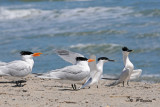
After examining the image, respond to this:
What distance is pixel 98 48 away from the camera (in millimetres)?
14047

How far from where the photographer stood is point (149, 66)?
11.5 metres

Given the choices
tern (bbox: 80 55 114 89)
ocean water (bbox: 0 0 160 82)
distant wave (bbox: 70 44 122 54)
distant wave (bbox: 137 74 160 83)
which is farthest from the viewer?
distant wave (bbox: 70 44 122 54)

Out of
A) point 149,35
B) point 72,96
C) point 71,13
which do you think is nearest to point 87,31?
point 149,35

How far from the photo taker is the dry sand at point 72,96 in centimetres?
668

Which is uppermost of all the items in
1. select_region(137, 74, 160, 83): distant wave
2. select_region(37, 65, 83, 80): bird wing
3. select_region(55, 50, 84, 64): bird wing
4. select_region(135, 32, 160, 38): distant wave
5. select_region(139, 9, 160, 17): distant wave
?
select_region(139, 9, 160, 17): distant wave

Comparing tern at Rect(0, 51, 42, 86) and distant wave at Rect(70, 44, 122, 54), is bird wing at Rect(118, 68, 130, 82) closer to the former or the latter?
tern at Rect(0, 51, 42, 86)

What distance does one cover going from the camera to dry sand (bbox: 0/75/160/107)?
21.9 ft

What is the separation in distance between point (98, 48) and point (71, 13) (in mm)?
7550

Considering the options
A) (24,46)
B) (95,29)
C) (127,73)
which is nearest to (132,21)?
(95,29)

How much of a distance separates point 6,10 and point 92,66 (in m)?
16.9

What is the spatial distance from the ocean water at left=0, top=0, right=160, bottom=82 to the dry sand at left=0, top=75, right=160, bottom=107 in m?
2.31

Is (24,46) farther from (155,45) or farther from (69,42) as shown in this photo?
(155,45)

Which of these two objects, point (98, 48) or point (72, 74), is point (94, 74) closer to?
point (72, 74)

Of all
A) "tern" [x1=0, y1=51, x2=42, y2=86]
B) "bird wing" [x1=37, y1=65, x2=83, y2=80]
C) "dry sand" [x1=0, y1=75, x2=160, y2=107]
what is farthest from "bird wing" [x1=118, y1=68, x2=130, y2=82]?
"tern" [x1=0, y1=51, x2=42, y2=86]
